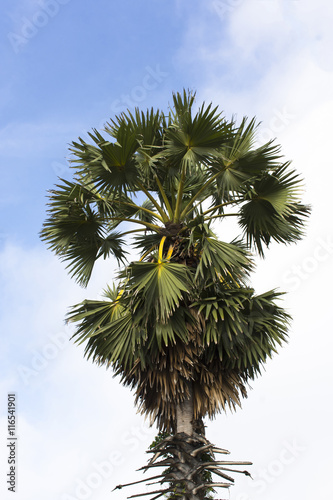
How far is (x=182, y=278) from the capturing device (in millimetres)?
7734

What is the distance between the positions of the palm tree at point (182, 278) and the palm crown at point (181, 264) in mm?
17

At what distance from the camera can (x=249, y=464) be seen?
7492mm

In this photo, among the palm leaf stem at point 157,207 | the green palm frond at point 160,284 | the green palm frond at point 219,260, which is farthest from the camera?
the palm leaf stem at point 157,207

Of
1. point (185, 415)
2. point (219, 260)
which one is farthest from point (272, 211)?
point (185, 415)

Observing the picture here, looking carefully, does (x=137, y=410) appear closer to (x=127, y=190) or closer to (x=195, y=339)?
(x=195, y=339)

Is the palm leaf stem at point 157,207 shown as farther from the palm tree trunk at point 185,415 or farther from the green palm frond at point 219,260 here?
the palm tree trunk at point 185,415

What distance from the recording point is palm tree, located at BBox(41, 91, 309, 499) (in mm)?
7719

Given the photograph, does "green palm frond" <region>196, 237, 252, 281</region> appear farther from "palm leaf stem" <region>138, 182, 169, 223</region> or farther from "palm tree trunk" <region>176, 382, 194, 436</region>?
"palm tree trunk" <region>176, 382, 194, 436</region>

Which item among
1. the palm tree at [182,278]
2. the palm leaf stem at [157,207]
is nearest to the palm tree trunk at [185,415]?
the palm tree at [182,278]

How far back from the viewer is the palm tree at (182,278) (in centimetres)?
772

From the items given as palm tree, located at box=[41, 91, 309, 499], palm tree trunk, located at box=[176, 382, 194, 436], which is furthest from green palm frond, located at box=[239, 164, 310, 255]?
palm tree trunk, located at box=[176, 382, 194, 436]

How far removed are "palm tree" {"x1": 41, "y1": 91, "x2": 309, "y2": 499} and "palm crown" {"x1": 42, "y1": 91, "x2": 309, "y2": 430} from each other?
2 centimetres

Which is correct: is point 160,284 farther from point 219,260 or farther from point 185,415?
point 185,415

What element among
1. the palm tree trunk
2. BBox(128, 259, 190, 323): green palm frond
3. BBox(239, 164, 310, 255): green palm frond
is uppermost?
BBox(239, 164, 310, 255): green palm frond
